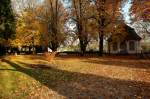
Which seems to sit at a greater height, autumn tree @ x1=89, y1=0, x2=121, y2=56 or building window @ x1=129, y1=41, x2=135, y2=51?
autumn tree @ x1=89, y1=0, x2=121, y2=56

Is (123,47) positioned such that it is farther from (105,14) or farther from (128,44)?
(105,14)

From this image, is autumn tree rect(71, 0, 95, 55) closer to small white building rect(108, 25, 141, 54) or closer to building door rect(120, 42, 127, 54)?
small white building rect(108, 25, 141, 54)

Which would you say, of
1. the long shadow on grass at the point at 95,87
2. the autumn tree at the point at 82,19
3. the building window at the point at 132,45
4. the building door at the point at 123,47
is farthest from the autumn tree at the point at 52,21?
the long shadow on grass at the point at 95,87

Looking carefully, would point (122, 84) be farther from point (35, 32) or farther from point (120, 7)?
point (35, 32)

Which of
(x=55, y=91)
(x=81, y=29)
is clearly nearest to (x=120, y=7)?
(x=81, y=29)

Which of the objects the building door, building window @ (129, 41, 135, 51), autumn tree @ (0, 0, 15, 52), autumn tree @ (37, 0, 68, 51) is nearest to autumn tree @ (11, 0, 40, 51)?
autumn tree @ (37, 0, 68, 51)

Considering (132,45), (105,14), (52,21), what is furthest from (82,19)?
(132,45)

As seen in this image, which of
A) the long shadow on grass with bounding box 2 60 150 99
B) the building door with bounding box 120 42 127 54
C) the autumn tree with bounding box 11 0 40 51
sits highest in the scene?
the autumn tree with bounding box 11 0 40 51

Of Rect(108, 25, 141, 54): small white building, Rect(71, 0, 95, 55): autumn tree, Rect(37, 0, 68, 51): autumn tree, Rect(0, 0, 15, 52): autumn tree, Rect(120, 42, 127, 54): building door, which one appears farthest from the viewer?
Rect(37, 0, 68, 51): autumn tree

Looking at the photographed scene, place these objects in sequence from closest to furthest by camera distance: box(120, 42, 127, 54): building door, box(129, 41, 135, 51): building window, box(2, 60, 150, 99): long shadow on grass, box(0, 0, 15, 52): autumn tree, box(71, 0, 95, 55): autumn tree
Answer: box(2, 60, 150, 99): long shadow on grass → box(0, 0, 15, 52): autumn tree → box(71, 0, 95, 55): autumn tree → box(120, 42, 127, 54): building door → box(129, 41, 135, 51): building window

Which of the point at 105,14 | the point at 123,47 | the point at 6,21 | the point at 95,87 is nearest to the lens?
the point at 95,87

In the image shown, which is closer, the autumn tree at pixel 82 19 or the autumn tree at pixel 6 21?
the autumn tree at pixel 6 21

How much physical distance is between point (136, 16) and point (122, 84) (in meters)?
29.5

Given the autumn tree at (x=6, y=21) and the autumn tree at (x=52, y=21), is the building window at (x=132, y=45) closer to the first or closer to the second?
the autumn tree at (x=52, y=21)
